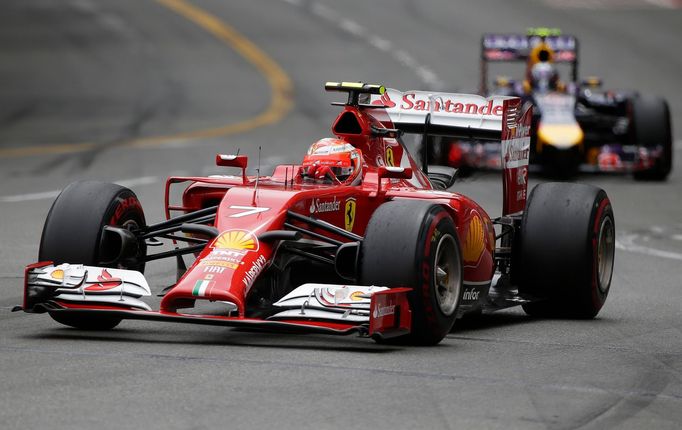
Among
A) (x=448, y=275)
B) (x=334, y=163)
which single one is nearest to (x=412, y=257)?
(x=448, y=275)

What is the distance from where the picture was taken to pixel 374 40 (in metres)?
43.1

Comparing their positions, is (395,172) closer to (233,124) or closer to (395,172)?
(395,172)

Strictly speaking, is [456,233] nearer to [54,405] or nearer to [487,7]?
[54,405]

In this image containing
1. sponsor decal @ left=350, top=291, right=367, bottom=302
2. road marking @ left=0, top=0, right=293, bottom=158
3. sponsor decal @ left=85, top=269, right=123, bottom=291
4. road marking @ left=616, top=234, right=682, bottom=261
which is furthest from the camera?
road marking @ left=0, top=0, right=293, bottom=158

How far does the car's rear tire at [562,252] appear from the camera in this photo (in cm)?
1097

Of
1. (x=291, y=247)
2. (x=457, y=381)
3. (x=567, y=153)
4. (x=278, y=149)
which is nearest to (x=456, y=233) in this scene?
(x=291, y=247)

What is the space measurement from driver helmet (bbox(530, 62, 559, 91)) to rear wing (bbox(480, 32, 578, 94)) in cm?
94

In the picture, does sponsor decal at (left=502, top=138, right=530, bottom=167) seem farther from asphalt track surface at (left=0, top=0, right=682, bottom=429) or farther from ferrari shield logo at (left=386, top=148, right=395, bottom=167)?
asphalt track surface at (left=0, top=0, right=682, bottom=429)

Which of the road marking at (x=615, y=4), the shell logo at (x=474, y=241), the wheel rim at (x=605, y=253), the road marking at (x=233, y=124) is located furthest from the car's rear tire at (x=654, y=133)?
the road marking at (x=615, y=4)

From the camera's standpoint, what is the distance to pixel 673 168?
26.8 m

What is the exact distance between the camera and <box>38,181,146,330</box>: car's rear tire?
9.78 meters

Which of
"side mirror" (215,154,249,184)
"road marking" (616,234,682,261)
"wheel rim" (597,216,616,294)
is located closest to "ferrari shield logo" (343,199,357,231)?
"side mirror" (215,154,249,184)

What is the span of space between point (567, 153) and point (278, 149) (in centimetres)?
610

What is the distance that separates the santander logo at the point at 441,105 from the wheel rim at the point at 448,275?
254 centimetres
